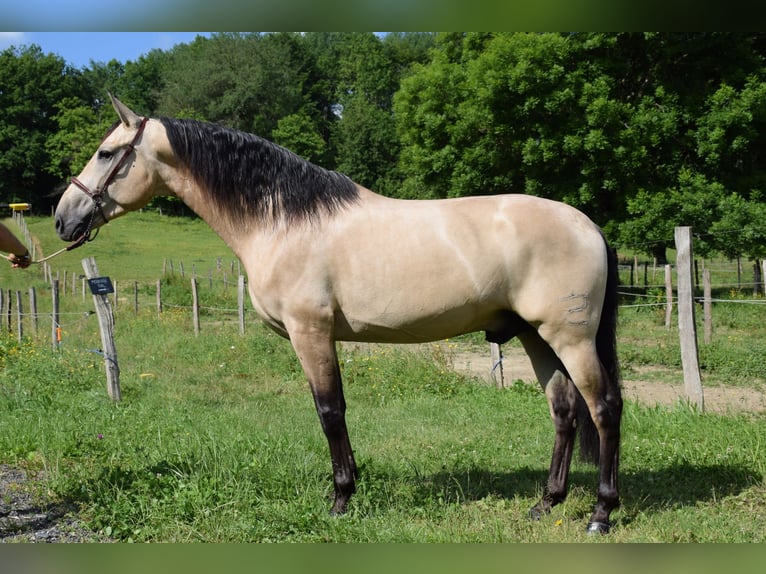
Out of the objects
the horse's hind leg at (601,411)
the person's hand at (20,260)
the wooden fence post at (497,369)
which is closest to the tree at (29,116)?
the wooden fence post at (497,369)

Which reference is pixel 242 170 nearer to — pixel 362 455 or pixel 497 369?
pixel 362 455

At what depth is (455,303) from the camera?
3.94 metres

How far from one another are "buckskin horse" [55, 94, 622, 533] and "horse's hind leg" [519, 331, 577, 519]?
0.03 m

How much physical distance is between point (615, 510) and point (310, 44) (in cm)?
6727

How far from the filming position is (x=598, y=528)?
3977 millimetres

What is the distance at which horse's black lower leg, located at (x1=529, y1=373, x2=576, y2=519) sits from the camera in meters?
4.39

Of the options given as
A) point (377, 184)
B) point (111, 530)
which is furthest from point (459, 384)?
point (377, 184)

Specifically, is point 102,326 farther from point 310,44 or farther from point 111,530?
point 310,44

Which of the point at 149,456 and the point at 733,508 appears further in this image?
the point at 149,456

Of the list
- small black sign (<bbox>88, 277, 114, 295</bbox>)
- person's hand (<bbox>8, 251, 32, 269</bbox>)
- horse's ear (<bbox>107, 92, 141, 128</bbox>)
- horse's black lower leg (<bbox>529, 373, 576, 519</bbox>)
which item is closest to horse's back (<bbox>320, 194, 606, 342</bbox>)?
horse's black lower leg (<bbox>529, 373, 576, 519</bbox>)

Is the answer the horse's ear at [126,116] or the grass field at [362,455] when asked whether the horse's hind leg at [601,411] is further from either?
the horse's ear at [126,116]

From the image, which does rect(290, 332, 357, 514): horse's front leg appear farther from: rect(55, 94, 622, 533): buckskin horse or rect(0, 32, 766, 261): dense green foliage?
rect(0, 32, 766, 261): dense green foliage

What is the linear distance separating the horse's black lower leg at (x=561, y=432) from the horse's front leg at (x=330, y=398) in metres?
1.37

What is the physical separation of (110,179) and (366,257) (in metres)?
1.79
